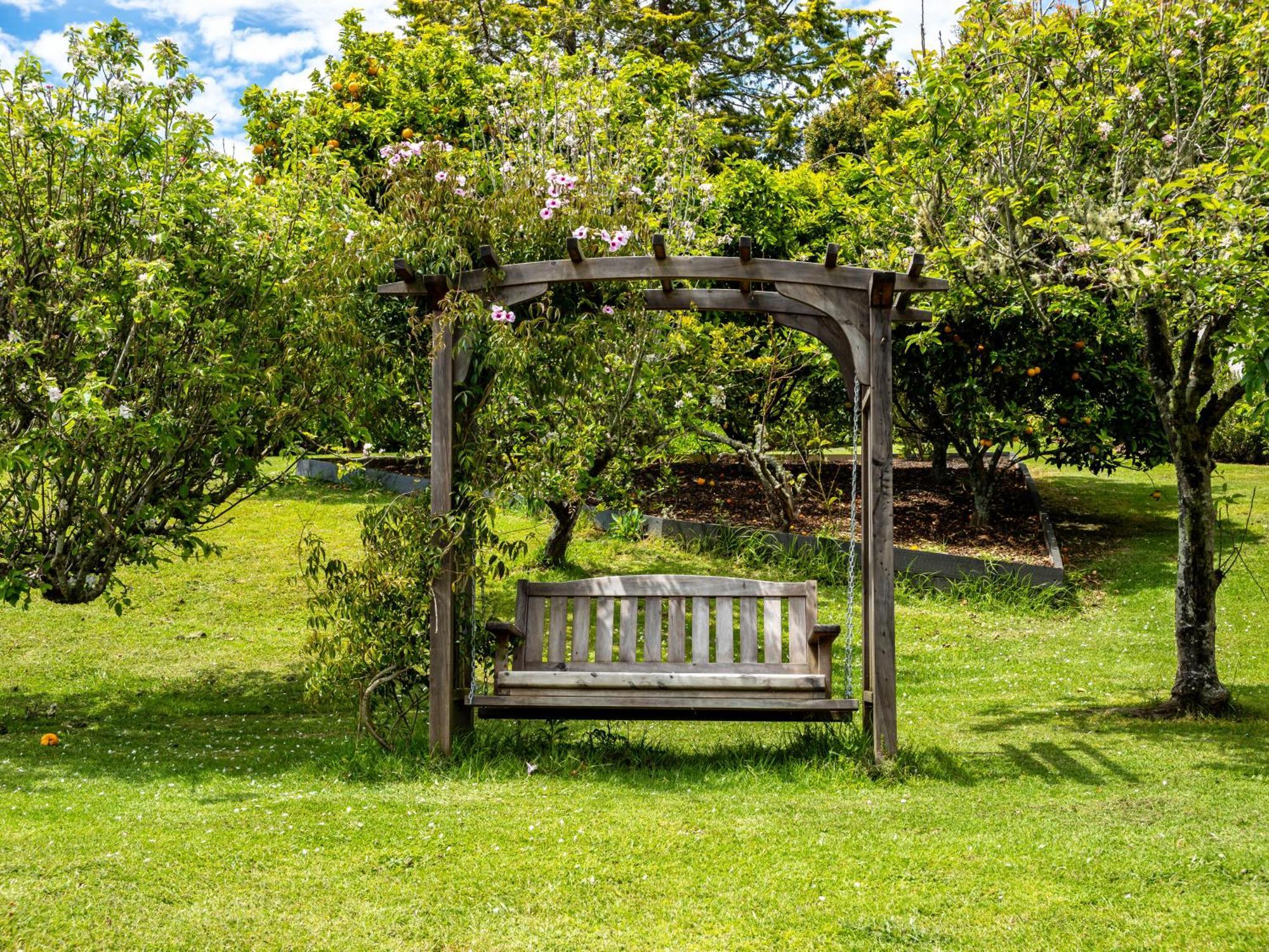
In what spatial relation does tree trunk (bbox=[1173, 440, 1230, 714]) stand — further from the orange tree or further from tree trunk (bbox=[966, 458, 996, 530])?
tree trunk (bbox=[966, 458, 996, 530])

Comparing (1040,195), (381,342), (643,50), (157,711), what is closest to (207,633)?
(157,711)

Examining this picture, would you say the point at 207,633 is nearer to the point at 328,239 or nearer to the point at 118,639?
the point at 118,639

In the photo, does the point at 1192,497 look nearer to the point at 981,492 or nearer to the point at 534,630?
the point at 534,630

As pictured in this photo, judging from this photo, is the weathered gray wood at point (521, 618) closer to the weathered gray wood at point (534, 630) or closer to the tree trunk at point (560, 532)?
the weathered gray wood at point (534, 630)

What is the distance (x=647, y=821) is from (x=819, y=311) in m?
2.92

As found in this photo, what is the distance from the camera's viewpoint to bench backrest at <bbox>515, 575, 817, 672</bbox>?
662cm

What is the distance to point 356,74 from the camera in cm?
1662

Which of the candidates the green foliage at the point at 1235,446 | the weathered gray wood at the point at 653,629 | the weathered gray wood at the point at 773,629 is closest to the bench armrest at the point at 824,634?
the weathered gray wood at the point at 773,629

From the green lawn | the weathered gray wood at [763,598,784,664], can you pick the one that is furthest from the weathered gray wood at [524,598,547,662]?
the weathered gray wood at [763,598,784,664]

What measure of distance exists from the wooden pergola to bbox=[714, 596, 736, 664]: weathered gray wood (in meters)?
0.84

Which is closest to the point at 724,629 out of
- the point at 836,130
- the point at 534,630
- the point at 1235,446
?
the point at 534,630

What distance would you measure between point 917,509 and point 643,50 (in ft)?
43.5

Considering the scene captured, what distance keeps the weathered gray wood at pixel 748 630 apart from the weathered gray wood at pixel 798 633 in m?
0.21

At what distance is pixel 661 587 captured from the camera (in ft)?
22.6
